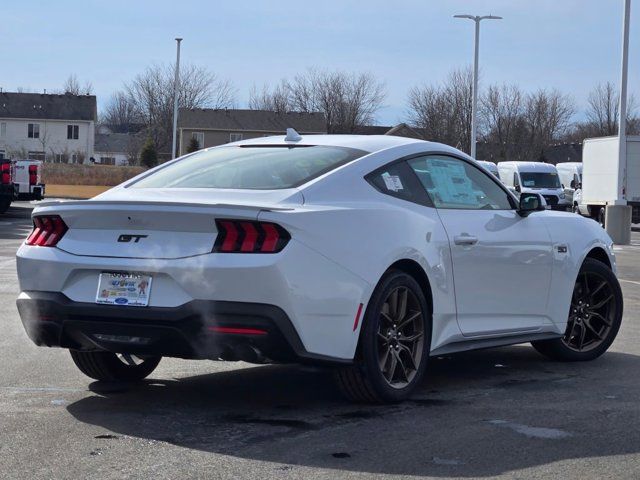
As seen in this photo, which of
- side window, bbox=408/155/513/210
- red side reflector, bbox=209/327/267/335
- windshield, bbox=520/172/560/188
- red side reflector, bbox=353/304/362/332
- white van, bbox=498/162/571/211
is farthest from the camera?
windshield, bbox=520/172/560/188

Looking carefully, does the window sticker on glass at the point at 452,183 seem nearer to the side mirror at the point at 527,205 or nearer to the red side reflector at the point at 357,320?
the side mirror at the point at 527,205

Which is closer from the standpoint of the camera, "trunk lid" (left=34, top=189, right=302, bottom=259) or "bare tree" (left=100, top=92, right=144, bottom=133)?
"trunk lid" (left=34, top=189, right=302, bottom=259)

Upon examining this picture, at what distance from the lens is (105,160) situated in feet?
406

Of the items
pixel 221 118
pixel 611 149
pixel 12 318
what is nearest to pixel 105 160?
pixel 221 118

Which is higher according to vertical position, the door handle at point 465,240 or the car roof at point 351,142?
the car roof at point 351,142

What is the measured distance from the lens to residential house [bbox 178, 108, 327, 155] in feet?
301

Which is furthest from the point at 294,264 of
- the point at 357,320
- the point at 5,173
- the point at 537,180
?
the point at 537,180

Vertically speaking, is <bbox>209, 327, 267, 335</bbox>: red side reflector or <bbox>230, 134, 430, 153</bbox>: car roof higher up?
<bbox>230, 134, 430, 153</bbox>: car roof

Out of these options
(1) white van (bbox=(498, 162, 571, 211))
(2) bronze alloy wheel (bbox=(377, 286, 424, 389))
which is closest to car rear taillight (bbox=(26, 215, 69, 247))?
(2) bronze alloy wheel (bbox=(377, 286, 424, 389))

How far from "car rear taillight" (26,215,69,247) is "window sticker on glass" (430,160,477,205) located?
234cm

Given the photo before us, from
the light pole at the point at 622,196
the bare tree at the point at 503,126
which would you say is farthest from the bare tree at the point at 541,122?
the light pole at the point at 622,196

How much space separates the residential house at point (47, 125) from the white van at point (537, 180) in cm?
5395

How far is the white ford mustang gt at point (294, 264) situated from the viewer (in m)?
5.78

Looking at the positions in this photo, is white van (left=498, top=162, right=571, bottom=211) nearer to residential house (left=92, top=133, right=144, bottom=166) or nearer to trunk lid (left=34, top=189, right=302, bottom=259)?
trunk lid (left=34, top=189, right=302, bottom=259)
